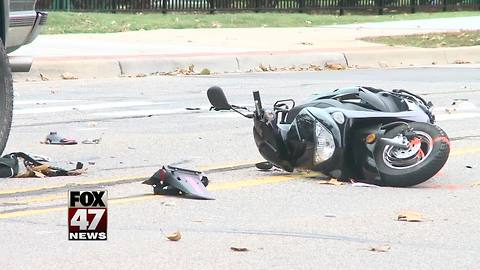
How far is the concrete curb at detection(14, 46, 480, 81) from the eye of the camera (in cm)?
1761

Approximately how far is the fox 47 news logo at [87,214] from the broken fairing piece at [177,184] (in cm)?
Answer: 159

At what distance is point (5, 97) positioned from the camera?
862 centimetres

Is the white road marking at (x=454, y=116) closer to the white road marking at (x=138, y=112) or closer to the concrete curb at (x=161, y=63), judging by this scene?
the white road marking at (x=138, y=112)

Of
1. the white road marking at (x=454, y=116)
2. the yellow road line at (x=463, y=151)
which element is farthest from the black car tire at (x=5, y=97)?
the white road marking at (x=454, y=116)

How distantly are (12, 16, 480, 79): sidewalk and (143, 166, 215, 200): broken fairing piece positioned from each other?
373 inches

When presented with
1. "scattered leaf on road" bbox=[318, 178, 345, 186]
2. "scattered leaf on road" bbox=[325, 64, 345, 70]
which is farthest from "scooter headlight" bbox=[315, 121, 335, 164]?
"scattered leaf on road" bbox=[325, 64, 345, 70]

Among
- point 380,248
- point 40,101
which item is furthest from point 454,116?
point 380,248

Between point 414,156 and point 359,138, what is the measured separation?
38cm

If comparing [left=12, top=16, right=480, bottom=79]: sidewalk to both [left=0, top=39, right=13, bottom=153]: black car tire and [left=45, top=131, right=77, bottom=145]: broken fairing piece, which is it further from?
[left=0, top=39, right=13, bottom=153]: black car tire

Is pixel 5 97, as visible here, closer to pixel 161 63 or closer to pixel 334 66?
pixel 161 63

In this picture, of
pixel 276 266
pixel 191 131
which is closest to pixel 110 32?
pixel 191 131

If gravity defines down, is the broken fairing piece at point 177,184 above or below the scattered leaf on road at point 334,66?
above

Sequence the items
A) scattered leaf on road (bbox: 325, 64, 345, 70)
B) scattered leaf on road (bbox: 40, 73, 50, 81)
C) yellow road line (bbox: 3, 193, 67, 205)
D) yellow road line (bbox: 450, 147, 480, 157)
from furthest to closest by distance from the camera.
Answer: scattered leaf on road (bbox: 325, 64, 345, 70) → scattered leaf on road (bbox: 40, 73, 50, 81) → yellow road line (bbox: 450, 147, 480, 157) → yellow road line (bbox: 3, 193, 67, 205)

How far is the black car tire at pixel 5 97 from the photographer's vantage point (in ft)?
28.1
